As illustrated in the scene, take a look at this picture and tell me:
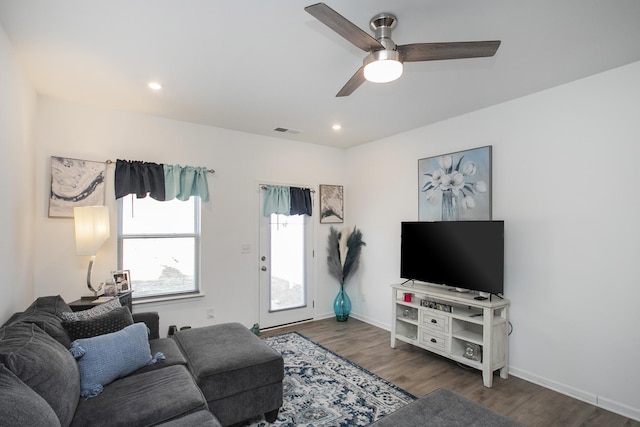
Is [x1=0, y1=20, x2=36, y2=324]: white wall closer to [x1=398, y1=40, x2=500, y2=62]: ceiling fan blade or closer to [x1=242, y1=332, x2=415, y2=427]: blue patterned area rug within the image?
[x1=242, y1=332, x2=415, y2=427]: blue patterned area rug

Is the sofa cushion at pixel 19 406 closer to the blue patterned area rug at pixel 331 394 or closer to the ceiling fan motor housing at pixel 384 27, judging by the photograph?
the blue patterned area rug at pixel 331 394

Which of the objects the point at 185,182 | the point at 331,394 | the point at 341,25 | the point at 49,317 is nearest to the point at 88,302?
the point at 49,317

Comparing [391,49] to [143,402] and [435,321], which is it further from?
[435,321]

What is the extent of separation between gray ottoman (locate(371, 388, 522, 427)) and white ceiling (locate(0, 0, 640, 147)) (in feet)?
7.34

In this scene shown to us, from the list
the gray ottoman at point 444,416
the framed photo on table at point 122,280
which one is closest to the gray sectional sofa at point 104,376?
the framed photo on table at point 122,280

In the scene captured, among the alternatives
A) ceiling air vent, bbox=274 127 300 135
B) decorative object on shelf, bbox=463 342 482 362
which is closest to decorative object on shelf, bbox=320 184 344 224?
ceiling air vent, bbox=274 127 300 135

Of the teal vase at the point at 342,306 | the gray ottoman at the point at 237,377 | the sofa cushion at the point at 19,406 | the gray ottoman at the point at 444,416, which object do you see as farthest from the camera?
the teal vase at the point at 342,306

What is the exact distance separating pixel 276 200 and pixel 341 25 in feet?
10.2

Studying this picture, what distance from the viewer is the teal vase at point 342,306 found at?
4.91 m

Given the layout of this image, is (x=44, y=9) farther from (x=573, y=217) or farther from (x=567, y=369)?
(x=567, y=369)

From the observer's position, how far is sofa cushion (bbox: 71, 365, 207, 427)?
65.0 inches

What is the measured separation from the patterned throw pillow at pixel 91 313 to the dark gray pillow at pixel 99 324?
0.07m

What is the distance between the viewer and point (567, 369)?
2.83 m

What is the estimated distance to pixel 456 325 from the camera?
10.9ft
